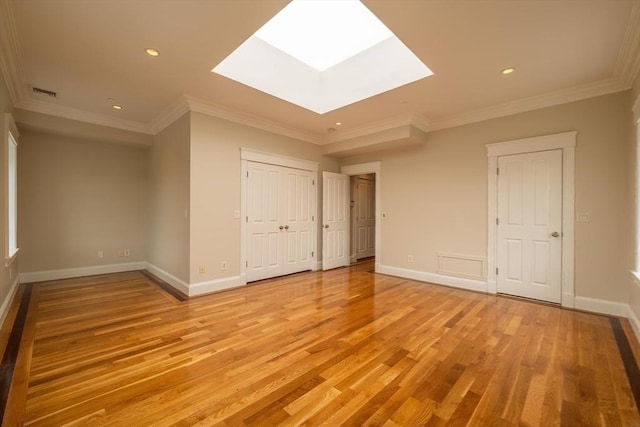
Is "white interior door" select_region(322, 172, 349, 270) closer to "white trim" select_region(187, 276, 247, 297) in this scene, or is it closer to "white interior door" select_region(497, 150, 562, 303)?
"white trim" select_region(187, 276, 247, 297)

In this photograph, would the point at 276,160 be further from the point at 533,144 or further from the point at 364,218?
the point at 533,144

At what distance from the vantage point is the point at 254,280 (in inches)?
186

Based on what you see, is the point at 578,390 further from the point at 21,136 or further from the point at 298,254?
the point at 21,136

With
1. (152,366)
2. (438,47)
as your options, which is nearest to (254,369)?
(152,366)

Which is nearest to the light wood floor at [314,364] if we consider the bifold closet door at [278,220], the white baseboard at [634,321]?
the white baseboard at [634,321]

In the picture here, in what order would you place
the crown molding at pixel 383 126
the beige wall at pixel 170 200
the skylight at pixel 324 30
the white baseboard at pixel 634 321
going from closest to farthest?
the white baseboard at pixel 634 321 → the skylight at pixel 324 30 → the beige wall at pixel 170 200 → the crown molding at pixel 383 126

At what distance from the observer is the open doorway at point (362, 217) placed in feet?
22.4

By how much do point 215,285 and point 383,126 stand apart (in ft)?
12.5

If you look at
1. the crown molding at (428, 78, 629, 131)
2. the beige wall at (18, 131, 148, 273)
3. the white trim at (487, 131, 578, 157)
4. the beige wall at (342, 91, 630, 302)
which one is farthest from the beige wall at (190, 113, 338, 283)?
the white trim at (487, 131, 578, 157)

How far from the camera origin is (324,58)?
4.04m

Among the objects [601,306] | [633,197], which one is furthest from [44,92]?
[601,306]

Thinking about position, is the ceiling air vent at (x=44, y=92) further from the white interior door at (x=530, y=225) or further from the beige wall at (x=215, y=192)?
the white interior door at (x=530, y=225)

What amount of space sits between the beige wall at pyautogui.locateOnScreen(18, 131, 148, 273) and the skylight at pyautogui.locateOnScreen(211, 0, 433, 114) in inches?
143

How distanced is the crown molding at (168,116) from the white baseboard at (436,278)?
4.43m
